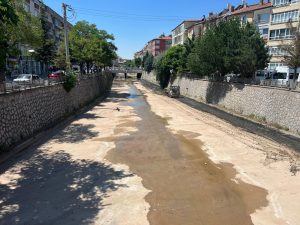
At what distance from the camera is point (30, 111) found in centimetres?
2472

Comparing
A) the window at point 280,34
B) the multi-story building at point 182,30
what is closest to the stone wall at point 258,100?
the window at point 280,34

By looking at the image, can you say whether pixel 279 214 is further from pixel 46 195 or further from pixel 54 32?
pixel 54 32

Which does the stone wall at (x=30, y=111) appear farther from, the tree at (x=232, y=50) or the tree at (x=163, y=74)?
the tree at (x=163, y=74)

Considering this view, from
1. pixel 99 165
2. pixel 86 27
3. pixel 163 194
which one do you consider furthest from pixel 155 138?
pixel 86 27

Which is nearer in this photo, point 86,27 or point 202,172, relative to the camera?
point 202,172

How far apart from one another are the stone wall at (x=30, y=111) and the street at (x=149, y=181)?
4.67ft

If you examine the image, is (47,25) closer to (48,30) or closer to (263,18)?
(48,30)

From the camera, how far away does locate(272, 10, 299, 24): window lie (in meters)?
56.3

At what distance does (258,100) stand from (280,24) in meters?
29.4

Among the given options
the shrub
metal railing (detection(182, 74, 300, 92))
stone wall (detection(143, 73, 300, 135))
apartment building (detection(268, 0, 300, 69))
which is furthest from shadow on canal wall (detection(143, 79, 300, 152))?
apartment building (detection(268, 0, 300, 69))

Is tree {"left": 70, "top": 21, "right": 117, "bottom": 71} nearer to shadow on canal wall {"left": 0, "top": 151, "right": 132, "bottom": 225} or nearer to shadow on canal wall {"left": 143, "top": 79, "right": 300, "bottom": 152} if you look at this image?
shadow on canal wall {"left": 143, "top": 79, "right": 300, "bottom": 152}

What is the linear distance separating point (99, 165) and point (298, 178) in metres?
10.6

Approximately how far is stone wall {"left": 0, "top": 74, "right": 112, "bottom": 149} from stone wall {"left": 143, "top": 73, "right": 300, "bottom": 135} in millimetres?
21629

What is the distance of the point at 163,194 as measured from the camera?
1412 centimetres
